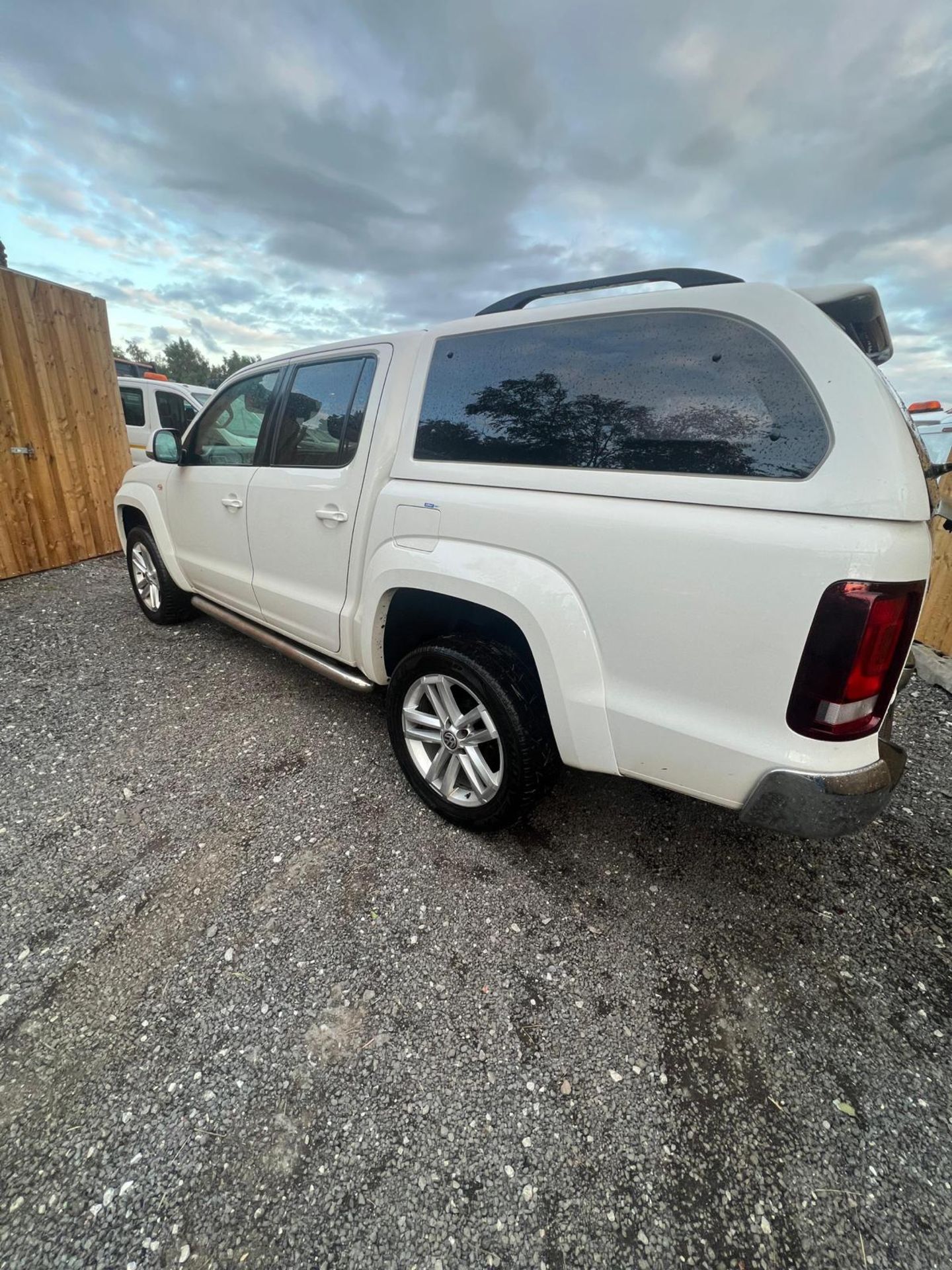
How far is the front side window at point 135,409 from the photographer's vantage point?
8688 millimetres

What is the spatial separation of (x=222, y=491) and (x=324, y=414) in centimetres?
97

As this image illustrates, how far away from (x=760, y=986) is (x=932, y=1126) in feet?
1.52

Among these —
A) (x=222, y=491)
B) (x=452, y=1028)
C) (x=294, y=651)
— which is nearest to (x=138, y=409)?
(x=222, y=491)

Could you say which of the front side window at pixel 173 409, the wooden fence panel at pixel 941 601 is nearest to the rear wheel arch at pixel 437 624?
the wooden fence panel at pixel 941 601

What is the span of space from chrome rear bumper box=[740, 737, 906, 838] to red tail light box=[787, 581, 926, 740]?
0.37ft

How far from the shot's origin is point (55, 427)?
19.5 feet

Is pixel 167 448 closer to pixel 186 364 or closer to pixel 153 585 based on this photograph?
pixel 153 585

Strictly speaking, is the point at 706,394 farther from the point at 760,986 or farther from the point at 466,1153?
the point at 466,1153

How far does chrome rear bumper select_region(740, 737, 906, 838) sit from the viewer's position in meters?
1.45

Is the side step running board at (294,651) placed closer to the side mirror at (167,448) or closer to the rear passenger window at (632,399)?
the side mirror at (167,448)

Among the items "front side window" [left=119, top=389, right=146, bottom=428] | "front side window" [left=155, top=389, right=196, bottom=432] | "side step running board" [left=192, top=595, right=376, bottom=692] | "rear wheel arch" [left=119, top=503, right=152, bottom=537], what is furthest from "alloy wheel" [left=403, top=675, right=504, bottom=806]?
"front side window" [left=119, top=389, right=146, bottom=428]

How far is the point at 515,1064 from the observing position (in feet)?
5.07

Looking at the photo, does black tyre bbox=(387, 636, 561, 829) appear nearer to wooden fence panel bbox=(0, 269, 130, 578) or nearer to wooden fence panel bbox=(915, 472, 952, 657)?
wooden fence panel bbox=(915, 472, 952, 657)

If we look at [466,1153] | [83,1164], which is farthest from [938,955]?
[83,1164]
